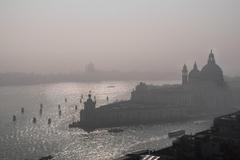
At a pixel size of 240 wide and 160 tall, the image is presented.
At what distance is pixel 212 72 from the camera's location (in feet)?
324

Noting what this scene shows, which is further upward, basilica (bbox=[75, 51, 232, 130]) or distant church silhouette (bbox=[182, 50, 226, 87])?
distant church silhouette (bbox=[182, 50, 226, 87])

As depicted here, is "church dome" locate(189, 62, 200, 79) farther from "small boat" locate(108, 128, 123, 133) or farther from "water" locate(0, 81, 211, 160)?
"small boat" locate(108, 128, 123, 133)

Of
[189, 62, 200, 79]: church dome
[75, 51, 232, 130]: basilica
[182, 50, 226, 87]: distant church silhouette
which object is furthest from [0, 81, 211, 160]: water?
[189, 62, 200, 79]: church dome

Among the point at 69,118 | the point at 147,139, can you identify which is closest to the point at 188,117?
the point at 69,118

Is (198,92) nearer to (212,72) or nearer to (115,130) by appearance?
(212,72)

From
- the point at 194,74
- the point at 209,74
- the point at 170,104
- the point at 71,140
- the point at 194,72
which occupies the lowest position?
the point at 71,140

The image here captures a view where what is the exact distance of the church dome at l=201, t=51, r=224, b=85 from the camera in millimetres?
98500

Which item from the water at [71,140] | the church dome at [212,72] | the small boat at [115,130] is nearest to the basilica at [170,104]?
the church dome at [212,72]

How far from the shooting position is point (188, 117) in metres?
79.6

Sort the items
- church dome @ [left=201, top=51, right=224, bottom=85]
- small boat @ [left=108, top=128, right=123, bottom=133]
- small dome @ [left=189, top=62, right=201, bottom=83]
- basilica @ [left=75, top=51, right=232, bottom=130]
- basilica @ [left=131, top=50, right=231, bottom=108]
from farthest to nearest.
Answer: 1. small dome @ [left=189, top=62, right=201, bottom=83]
2. church dome @ [left=201, top=51, right=224, bottom=85]
3. basilica @ [left=131, top=50, right=231, bottom=108]
4. basilica @ [left=75, top=51, right=232, bottom=130]
5. small boat @ [left=108, top=128, right=123, bottom=133]

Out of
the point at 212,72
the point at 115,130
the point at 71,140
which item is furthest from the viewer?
the point at 212,72

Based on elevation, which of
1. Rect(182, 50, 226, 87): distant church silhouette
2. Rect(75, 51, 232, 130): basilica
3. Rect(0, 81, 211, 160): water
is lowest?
Rect(0, 81, 211, 160): water

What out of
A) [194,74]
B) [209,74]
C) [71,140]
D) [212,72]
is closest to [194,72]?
[194,74]

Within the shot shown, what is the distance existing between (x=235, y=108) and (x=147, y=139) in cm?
4212
